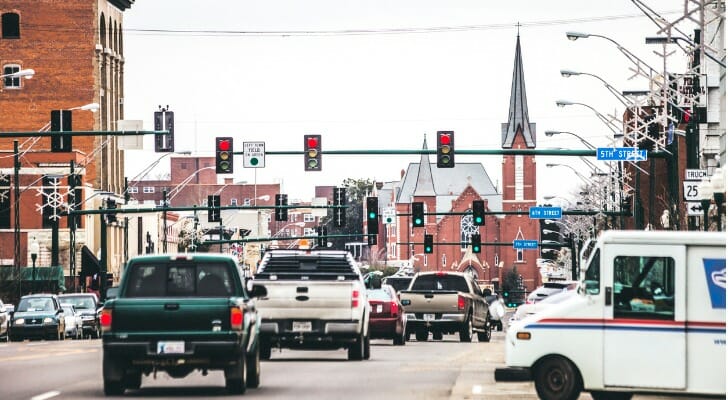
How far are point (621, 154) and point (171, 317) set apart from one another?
29568 mm

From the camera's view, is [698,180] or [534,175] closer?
[698,180]

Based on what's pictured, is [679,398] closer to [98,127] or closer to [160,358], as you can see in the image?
[160,358]

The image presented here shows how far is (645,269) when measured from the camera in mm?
17641

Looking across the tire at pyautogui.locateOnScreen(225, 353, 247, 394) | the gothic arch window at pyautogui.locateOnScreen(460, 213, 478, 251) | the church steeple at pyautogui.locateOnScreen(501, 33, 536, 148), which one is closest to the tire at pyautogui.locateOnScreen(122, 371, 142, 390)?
the tire at pyautogui.locateOnScreen(225, 353, 247, 394)

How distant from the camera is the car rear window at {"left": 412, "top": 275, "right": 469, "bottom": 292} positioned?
44.3 m

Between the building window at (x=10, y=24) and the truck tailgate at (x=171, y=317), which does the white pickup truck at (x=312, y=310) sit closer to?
the truck tailgate at (x=171, y=317)

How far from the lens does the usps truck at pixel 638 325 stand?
17.4 metres

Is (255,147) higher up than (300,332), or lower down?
higher up

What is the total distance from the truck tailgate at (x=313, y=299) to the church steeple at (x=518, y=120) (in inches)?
5921

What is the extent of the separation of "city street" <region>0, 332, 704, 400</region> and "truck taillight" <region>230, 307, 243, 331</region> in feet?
3.01

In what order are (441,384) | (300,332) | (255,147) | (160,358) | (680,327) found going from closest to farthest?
(680,327) < (160,358) < (441,384) < (300,332) < (255,147)

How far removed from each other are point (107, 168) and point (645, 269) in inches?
3689

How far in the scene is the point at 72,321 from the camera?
174ft

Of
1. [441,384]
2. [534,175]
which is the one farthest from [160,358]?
[534,175]
